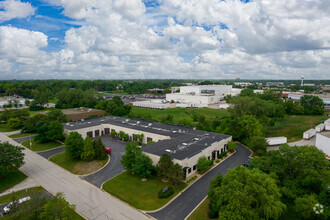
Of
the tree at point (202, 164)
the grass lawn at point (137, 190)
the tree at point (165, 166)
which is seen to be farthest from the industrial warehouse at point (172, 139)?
the grass lawn at point (137, 190)

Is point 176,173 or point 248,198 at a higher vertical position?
point 248,198

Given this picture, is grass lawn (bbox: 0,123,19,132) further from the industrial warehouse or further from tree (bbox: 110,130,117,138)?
tree (bbox: 110,130,117,138)

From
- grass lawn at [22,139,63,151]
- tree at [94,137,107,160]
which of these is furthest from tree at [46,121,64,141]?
tree at [94,137,107,160]

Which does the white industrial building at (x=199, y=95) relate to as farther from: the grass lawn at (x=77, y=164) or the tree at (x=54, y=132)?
the grass lawn at (x=77, y=164)

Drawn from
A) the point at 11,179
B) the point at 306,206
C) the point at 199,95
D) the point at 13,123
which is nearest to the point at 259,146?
the point at 306,206

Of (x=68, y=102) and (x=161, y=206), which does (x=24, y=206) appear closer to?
(x=161, y=206)

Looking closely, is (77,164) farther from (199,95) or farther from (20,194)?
(199,95)

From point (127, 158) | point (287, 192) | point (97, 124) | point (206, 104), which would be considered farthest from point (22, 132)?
point (206, 104)
